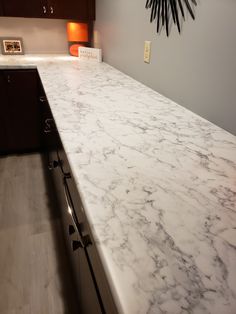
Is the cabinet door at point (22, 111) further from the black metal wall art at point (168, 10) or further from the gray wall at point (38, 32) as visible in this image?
the black metal wall art at point (168, 10)

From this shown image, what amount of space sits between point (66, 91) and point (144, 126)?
1.97ft

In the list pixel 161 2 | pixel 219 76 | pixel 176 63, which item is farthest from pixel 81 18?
pixel 219 76

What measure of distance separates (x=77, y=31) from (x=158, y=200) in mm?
2399

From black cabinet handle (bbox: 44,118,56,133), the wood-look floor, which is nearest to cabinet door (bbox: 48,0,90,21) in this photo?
black cabinet handle (bbox: 44,118,56,133)

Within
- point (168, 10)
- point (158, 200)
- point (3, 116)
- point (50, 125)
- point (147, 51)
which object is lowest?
point (3, 116)

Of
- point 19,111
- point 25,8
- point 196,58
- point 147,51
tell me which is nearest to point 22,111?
point 19,111

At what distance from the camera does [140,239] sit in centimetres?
46

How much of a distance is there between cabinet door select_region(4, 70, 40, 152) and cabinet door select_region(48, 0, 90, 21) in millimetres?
671

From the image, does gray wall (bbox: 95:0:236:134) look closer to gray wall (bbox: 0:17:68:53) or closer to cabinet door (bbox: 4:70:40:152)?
cabinet door (bbox: 4:70:40:152)

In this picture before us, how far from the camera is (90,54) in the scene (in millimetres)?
2359

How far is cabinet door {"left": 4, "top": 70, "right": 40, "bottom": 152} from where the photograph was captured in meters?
2.05

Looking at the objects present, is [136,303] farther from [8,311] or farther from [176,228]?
[8,311]

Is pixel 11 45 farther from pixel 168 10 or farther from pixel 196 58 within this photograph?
pixel 196 58

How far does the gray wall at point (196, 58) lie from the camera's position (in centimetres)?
91
